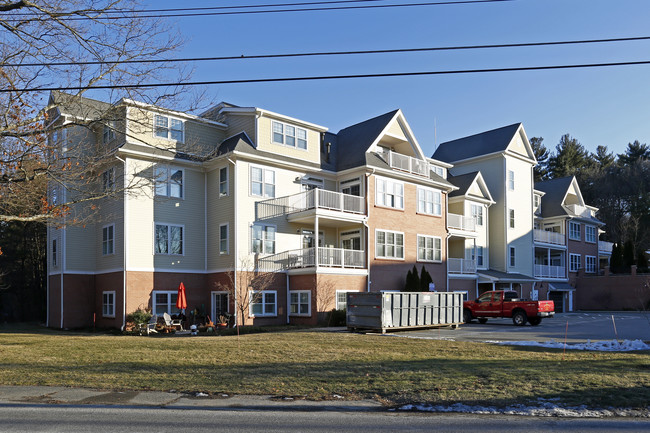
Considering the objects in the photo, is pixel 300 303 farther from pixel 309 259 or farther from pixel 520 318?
pixel 520 318

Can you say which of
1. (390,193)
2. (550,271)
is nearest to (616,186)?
(550,271)

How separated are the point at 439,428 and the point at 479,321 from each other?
941 inches

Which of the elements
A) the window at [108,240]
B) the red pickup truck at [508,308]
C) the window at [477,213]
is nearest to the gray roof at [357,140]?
the red pickup truck at [508,308]

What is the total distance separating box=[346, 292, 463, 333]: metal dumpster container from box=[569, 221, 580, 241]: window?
96.6 ft

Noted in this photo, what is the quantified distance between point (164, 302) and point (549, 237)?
34481mm

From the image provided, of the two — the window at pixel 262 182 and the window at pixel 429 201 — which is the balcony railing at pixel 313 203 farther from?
the window at pixel 429 201

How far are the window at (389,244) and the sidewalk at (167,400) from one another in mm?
21658

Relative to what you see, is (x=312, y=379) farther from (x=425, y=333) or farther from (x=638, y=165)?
(x=638, y=165)

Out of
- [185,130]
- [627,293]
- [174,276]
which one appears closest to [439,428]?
[174,276]

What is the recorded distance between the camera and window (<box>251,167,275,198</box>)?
28.4 m

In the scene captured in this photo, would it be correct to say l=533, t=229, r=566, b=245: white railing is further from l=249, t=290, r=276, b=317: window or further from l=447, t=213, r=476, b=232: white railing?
l=249, t=290, r=276, b=317: window

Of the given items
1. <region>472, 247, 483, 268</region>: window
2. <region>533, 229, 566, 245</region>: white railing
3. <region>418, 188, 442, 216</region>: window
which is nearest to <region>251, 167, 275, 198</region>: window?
<region>418, 188, 442, 216</region>: window

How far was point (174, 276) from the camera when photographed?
2769 centimetres

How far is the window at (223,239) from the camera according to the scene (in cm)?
2794
